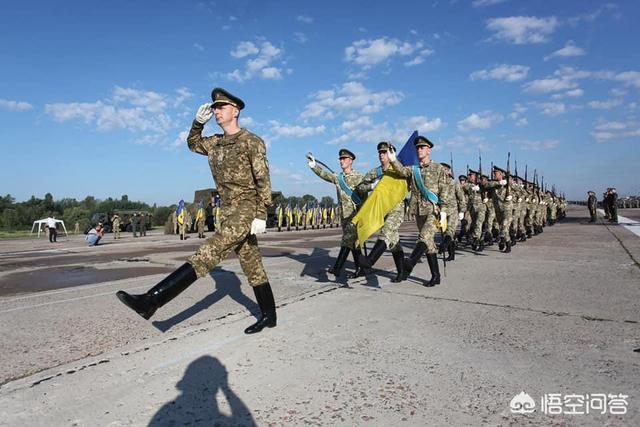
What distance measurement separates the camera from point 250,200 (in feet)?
11.5

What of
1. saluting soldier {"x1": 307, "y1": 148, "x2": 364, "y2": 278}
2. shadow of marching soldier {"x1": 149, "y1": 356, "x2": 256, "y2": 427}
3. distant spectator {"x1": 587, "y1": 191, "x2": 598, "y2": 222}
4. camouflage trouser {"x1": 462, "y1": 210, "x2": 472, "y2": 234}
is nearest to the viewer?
shadow of marching soldier {"x1": 149, "y1": 356, "x2": 256, "y2": 427}

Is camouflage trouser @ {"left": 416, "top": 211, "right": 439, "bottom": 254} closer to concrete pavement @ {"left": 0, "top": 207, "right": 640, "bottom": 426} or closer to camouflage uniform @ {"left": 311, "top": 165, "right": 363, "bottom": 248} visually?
concrete pavement @ {"left": 0, "top": 207, "right": 640, "bottom": 426}

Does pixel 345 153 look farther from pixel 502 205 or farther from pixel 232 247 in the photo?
pixel 502 205

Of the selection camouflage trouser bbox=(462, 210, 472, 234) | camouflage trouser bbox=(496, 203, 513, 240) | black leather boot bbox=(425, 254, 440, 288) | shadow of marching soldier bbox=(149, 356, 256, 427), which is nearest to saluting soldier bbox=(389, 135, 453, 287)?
black leather boot bbox=(425, 254, 440, 288)

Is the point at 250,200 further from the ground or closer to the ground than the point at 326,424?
further from the ground

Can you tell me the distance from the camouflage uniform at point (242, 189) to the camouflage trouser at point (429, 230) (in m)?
2.79

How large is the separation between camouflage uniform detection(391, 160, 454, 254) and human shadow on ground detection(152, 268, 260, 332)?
251 centimetres

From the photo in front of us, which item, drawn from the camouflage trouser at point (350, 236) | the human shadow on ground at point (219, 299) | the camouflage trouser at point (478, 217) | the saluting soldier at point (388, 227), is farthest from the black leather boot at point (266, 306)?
the camouflage trouser at point (478, 217)

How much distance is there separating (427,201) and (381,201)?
0.77 meters

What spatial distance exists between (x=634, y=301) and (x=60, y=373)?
16.7ft

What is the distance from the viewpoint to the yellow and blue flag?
5.35m

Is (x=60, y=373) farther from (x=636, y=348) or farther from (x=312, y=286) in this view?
(x=636, y=348)

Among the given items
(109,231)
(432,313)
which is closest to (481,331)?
(432,313)

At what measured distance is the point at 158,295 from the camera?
9.77 feet
